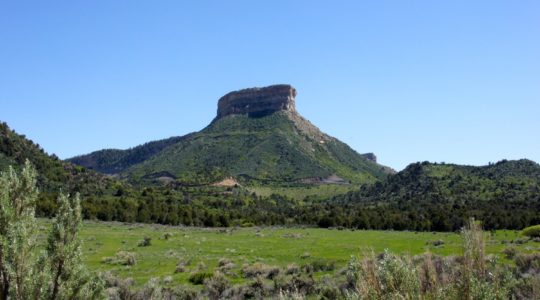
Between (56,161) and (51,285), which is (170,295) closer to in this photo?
(51,285)

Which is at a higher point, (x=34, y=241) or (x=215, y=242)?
(x=34, y=241)

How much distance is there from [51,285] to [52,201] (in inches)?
2015

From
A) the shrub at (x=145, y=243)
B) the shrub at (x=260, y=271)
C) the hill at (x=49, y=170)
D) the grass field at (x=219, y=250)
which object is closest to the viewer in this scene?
the shrub at (x=260, y=271)

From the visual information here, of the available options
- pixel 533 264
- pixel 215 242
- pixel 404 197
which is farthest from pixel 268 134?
pixel 533 264

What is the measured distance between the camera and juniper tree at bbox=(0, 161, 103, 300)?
881cm

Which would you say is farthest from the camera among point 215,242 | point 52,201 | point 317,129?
point 317,129

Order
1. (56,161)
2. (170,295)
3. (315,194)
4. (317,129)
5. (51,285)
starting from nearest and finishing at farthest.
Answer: (51,285)
(170,295)
(56,161)
(315,194)
(317,129)

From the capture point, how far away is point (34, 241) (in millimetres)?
→ 9258

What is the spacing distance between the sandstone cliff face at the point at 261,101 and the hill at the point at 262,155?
436 mm

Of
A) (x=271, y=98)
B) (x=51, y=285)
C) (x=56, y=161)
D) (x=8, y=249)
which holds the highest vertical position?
(x=271, y=98)

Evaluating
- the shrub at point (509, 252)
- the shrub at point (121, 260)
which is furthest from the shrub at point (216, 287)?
the shrub at point (509, 252)

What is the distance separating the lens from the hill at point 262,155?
133 m

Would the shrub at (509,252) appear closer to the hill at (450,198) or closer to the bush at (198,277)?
the bush at (198,277)

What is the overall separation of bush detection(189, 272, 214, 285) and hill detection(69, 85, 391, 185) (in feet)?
316
